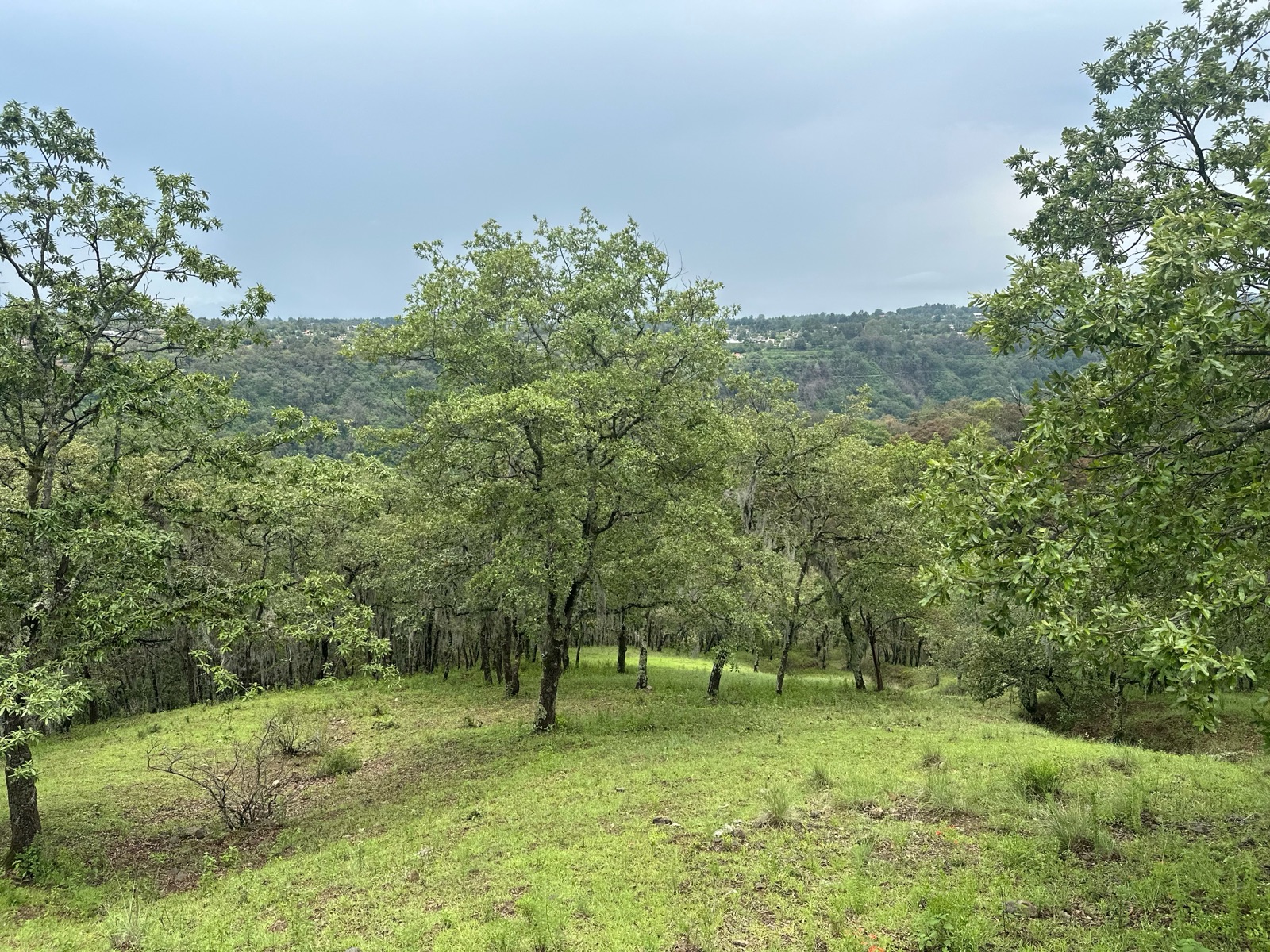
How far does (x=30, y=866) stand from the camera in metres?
11.1

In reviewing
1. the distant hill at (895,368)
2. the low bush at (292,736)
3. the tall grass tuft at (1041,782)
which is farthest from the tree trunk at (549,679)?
the distant hill at (895,368)

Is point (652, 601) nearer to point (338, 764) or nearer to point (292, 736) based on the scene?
point (338, 764)

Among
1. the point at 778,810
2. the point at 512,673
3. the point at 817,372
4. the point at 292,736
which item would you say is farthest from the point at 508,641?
the point at 817,372

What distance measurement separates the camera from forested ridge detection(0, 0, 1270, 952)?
6047 millimetres

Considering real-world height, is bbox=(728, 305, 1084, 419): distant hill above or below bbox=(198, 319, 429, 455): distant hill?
above

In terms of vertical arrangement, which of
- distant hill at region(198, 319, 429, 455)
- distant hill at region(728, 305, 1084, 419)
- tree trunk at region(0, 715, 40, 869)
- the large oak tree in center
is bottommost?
tree trunk at region(0, 715, 40, 869)

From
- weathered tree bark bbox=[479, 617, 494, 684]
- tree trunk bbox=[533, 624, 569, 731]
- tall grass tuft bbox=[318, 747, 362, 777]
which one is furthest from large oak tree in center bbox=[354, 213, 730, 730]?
weathered tree bark bbox=[479, 617, 494, 684]

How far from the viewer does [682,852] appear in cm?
912

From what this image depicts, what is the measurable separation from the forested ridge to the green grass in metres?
0.08

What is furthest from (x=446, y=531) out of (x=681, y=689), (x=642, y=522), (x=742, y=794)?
(x=742, y=794)

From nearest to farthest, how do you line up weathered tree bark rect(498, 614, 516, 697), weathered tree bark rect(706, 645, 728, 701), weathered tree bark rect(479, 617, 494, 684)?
weathered tree bark rect(706, 645, 728, 701) < weathered tree bark rect(498, 614, 516, 697) < weathered tree bark rect(479, 617, 494, 684)

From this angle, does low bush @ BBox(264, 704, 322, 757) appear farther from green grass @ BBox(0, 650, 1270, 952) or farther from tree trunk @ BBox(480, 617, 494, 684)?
tree trunk @ BBox(480, 617, 494, 684)

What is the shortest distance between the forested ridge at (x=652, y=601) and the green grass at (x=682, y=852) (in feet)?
0.27

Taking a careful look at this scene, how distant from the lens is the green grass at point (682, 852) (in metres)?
6.90
